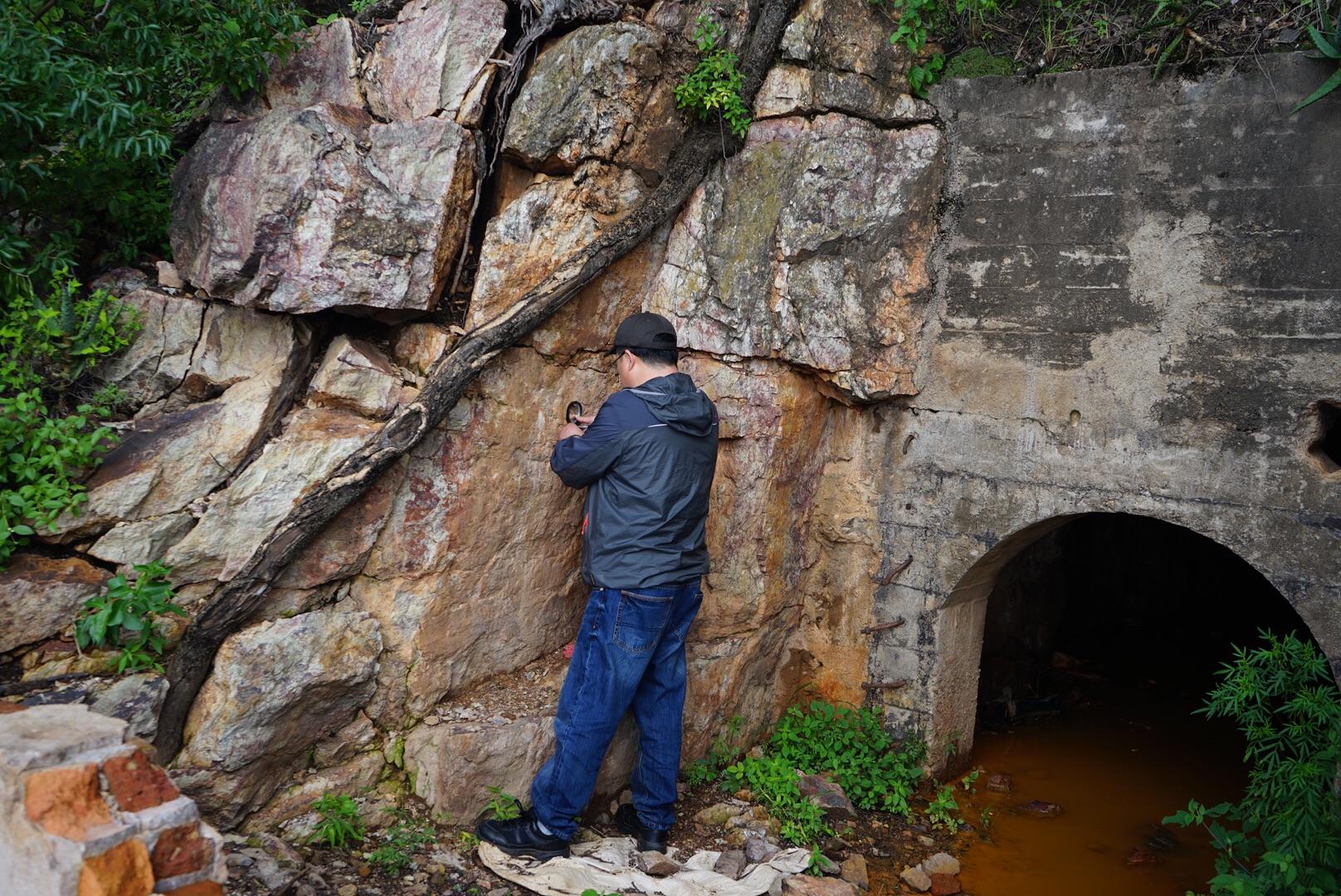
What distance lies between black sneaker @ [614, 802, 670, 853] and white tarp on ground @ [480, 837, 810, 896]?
58mm

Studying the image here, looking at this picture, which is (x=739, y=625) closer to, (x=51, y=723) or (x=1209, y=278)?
(x=1209, y=278)

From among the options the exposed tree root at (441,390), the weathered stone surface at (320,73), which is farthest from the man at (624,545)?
the weathered stone surface at (320,73)

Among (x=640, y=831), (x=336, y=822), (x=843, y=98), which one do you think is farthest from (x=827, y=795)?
(x=843, y=98)

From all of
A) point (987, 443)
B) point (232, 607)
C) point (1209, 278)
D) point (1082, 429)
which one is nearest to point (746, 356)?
point (987, 443)

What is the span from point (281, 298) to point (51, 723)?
194cm

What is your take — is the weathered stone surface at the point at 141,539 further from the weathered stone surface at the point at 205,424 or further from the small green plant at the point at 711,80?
the small green plant at the point at 711,80

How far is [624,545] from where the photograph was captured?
3.69 metres

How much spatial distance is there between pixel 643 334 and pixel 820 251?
1.17 m

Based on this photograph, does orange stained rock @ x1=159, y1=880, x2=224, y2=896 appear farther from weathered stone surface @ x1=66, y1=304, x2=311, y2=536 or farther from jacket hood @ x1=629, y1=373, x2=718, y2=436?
jacket hood @ x1=629, y1=373, x2=718, y2=436

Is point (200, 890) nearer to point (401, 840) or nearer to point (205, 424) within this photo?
point (401, 840)

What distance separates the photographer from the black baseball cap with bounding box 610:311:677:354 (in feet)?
12.6

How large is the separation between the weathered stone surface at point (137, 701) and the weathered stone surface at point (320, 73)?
256cm

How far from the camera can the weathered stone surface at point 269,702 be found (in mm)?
3449

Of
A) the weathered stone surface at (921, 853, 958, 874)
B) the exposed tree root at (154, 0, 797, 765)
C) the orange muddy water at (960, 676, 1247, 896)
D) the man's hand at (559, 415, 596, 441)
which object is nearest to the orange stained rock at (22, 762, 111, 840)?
the exposed tree root at (154, 0, 797, 765)
